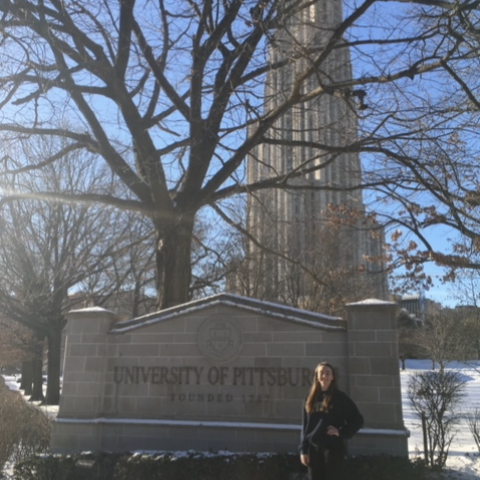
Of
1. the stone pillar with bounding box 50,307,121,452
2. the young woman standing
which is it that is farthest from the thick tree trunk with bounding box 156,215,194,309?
the young woman standing

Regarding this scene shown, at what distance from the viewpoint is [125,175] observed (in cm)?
1248

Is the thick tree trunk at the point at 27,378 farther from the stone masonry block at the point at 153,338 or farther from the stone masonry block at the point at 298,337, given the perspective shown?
the stone masonry block at the point at 298,337

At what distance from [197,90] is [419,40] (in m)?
4.64

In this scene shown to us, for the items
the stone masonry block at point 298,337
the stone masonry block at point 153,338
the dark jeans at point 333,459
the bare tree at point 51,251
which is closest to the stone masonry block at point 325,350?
the stone masonry block at point 298,337

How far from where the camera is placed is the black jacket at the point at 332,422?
5363 millimetres

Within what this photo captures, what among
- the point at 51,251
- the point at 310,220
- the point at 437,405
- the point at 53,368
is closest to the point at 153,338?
the point at 437,405

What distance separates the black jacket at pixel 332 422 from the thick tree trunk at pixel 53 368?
20354 mm

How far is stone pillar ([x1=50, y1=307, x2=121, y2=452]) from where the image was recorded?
8953mm

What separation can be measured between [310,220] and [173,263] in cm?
1521

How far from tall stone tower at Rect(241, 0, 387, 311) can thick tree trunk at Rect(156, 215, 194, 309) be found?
287 centimetres

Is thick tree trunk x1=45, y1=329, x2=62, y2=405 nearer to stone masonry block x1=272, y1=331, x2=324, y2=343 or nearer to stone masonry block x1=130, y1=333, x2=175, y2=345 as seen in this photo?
stone masonry block x1=130, y1=333, x2=175, y2=345

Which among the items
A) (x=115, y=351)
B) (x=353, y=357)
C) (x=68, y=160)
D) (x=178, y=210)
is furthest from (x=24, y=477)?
(x=68, y=160)

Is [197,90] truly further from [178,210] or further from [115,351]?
[115,351]

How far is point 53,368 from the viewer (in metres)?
24.5
